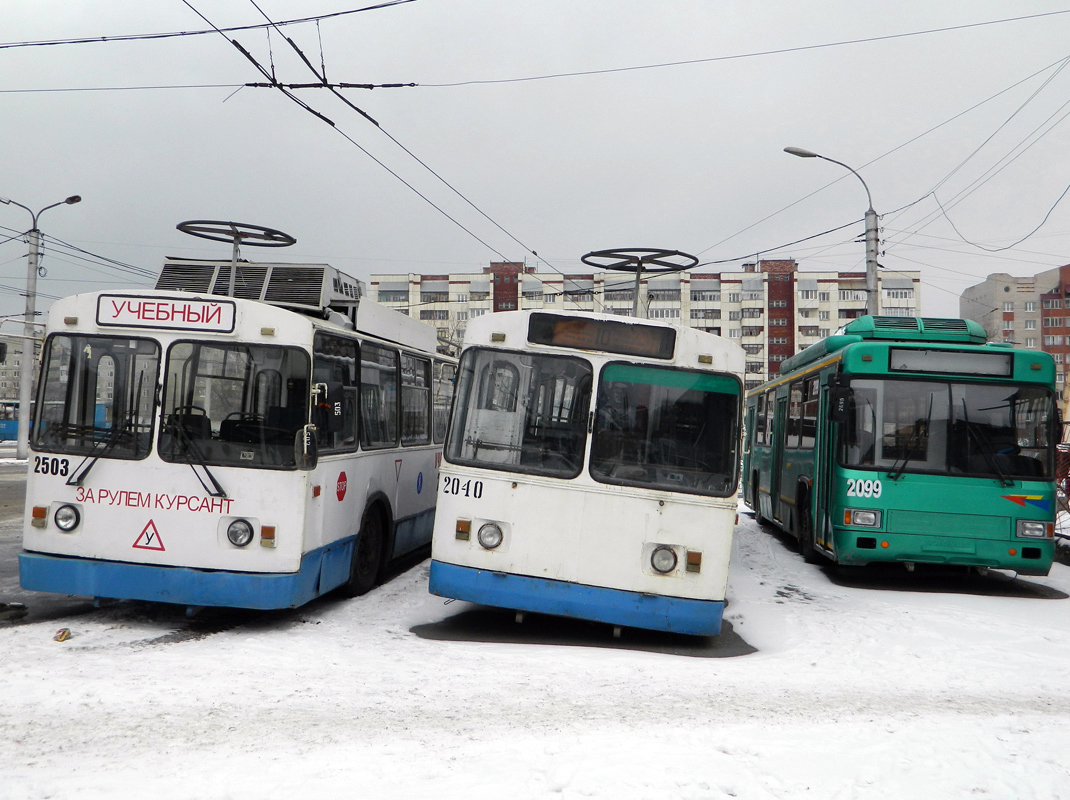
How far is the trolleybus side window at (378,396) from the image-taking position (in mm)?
8672

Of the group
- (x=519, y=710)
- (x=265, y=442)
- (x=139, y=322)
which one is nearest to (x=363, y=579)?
(x=265, y=442)

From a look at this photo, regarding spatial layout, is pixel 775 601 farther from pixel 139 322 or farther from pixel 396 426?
pixel 139 322

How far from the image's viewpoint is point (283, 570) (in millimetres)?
6965

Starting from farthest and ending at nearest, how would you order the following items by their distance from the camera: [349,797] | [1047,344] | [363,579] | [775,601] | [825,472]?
1. [1047,344]
2. [825,472]
3. [775,601]
4. [363,579]
5. [349,797]

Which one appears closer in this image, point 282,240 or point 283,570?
point 283,570

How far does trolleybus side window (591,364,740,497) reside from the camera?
287 inches

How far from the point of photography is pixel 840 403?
393 inches

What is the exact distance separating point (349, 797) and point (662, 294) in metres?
93.0

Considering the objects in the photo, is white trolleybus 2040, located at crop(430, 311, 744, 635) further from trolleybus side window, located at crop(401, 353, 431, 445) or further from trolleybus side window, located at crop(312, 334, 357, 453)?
trolleybus side window, located at crop(401, 353, 431, 445)

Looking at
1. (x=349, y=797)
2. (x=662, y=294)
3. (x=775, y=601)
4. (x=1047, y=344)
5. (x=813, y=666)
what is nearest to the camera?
(x=349, y=797)

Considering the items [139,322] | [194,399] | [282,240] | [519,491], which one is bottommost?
[519,491]

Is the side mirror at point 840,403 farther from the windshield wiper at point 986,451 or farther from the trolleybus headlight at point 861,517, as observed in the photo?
the windshield wiper at point 986,451

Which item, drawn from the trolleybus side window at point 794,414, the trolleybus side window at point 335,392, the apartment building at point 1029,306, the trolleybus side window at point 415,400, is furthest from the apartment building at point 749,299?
the trolleybus side window at point 335,392

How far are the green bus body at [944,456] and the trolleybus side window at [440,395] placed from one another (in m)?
4.84
